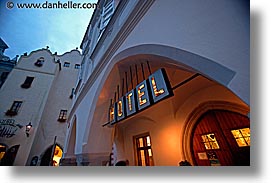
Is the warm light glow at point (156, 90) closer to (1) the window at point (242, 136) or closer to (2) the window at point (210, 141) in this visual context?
(1) the window at point (242, 136)

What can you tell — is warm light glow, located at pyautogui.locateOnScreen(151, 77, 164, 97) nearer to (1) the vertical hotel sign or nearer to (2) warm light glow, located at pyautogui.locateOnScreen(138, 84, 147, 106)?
(1) the vertical hotel sign

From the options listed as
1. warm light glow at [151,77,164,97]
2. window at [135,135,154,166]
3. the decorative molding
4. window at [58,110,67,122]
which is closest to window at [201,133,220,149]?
the decorative molding

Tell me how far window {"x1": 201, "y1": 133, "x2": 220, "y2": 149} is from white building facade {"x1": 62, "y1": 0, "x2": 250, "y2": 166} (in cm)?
2

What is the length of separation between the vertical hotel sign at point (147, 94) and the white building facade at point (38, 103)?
5.10 feet

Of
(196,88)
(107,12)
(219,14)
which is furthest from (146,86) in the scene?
(107,12)

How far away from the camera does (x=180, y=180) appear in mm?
1113

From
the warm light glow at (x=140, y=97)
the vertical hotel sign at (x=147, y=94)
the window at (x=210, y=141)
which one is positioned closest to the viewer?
the vertical hotel sign at (x=147, y=94)

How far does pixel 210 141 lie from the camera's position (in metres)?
2.98

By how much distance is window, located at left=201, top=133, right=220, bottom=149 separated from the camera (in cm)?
288

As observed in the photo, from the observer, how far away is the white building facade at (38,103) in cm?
288

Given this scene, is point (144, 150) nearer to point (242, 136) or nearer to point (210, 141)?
point (210, 141)

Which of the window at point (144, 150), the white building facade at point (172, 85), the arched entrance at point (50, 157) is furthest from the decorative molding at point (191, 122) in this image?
the arched entrance at point (50, 157)

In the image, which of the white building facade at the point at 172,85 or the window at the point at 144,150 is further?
the window at the point at 144,150

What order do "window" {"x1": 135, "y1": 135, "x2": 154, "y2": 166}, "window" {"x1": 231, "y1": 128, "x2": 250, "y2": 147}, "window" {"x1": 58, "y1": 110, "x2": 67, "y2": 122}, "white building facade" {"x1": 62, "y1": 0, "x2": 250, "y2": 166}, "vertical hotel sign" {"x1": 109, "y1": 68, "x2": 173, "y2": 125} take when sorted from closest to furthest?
"white building facade" {"x1": 62, "y1": 0, "x2": 250, "y2": 166} → "vertical hotel sign" {"x1": 109, "y1": 68, "x2": 173, "y2": 125} → "window" {"x1": 231, "y1": 128, "x2": 250, "y2": 147} → "window" {"x1": 135, "y1": 135, "x2": 154, "y2": 166} → "window" {"x1": 58, "y1": 110, "x2": 67, "y2": 122}
